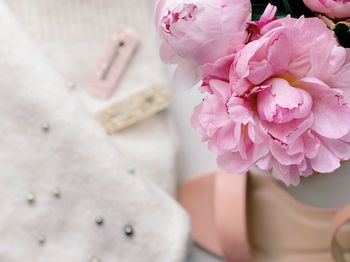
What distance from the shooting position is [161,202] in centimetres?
64

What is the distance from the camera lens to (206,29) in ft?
0.92

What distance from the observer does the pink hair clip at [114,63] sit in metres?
0.71

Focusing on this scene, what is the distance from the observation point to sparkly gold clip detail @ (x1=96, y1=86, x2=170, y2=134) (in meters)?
0.70

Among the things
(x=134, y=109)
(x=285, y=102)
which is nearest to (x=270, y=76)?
(x=285, y=102)

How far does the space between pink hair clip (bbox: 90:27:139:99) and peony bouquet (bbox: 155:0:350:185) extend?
41 centimetres

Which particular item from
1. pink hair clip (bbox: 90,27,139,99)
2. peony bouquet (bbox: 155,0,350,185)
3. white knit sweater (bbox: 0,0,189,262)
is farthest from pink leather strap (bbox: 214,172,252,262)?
peony bouquet (bbox: 155,0,350,185)

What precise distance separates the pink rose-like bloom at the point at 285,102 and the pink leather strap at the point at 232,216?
362mm

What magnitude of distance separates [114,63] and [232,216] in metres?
0.22

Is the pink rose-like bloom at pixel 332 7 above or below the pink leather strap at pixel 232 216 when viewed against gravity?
above

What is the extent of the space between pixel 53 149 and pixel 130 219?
4.3 inches

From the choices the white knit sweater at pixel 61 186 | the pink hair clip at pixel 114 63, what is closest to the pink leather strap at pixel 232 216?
the white knit sweater at pixel 61 186

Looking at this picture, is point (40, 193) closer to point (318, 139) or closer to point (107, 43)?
point (107, 43)

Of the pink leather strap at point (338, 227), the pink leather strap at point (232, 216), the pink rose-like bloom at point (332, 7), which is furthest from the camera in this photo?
the pink leather strap at point (232, 216)

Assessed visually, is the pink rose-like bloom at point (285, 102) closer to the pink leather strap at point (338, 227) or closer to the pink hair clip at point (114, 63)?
the pink leather strap at point (338, 227)
